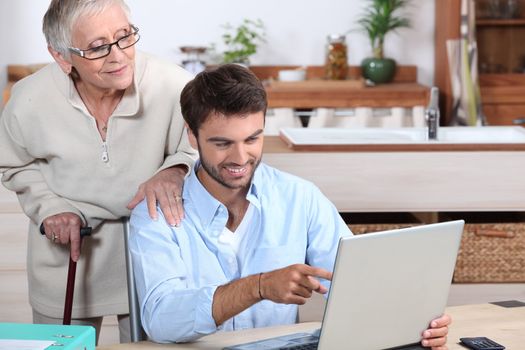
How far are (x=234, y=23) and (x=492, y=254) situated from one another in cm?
211

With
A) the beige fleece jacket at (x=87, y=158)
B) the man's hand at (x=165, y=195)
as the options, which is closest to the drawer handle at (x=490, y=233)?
the beige fleece jacket at (x=87, y=158)

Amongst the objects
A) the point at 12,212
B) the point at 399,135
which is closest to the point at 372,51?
the point at 399,135

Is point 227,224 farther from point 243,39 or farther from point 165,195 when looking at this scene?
point 243,39

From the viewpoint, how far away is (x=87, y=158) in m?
2.37

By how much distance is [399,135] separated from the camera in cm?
372

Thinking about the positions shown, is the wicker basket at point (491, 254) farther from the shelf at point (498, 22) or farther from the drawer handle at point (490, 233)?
the shelf at point (498, 22)

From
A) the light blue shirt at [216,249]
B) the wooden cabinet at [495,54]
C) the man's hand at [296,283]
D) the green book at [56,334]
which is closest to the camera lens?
the green book at [56,334]

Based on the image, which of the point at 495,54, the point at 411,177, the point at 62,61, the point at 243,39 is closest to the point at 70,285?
the point at 62,61

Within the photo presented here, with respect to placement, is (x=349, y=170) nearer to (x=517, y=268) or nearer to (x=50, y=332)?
(x=517, y=268)

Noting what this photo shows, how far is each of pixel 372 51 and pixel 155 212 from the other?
3.14m

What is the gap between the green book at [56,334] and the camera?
1593 millimetres

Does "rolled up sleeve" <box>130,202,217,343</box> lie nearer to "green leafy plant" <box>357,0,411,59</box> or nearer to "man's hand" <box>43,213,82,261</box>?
"man's hand" <box>43,213,82,261</box>

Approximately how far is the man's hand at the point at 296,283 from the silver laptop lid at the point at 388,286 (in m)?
0.07

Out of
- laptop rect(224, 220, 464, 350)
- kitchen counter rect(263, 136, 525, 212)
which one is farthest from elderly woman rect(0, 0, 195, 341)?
kitchen counter rect(263, 136, 525, 212)
